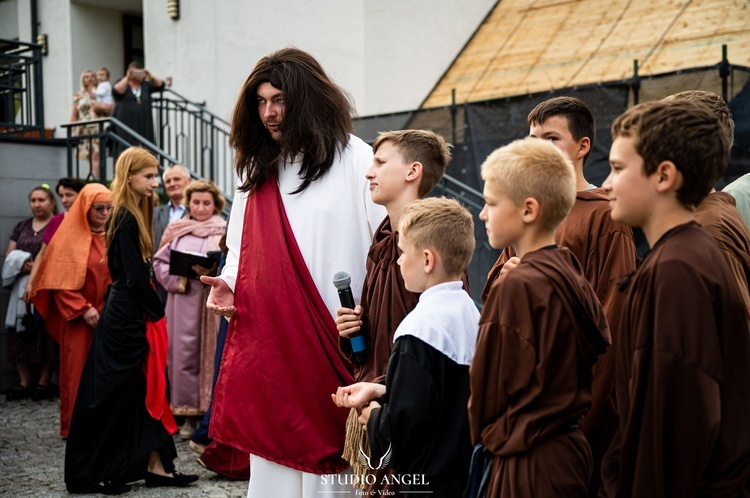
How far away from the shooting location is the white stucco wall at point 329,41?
12.6 metres

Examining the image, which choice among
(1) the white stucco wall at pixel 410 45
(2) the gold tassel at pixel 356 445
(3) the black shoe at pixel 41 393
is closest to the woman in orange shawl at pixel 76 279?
(3) the black shoe at pixel 41 393

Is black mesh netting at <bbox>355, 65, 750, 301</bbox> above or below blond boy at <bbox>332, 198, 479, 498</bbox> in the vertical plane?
above

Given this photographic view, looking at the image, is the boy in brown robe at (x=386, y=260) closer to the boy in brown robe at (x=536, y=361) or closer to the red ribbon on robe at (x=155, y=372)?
the boy in brown robe at (x=536, y=361)

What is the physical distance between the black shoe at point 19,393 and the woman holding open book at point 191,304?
93.3 inches

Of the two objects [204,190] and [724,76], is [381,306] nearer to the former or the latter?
[204,190]

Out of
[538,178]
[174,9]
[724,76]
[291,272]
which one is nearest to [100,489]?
[291,272]

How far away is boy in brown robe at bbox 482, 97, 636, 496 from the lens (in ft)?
8.68

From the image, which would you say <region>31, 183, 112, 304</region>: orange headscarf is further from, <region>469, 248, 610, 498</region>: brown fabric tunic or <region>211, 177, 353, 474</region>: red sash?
<region>469, 248, 610, 498</region>: brown fabric tunic

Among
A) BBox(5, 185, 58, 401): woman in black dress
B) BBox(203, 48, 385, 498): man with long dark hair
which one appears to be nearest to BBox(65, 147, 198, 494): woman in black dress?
BBox(203, 48, 385, 498): man with long dark hair

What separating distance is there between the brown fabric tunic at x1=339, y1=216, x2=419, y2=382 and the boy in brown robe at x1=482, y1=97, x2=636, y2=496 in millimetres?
392

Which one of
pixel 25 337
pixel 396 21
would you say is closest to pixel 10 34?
pixel 396 21

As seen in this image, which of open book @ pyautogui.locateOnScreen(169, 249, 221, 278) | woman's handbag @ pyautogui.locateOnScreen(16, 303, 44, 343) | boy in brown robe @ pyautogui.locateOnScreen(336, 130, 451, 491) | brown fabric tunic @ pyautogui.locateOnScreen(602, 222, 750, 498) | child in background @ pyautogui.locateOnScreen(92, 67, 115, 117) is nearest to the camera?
brown fabric tunic @ pyautogui.locateOnScreen(602, 222, 750, 498)

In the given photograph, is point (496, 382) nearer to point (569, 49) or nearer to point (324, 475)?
point (324, 475)

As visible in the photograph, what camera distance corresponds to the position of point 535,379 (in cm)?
208
